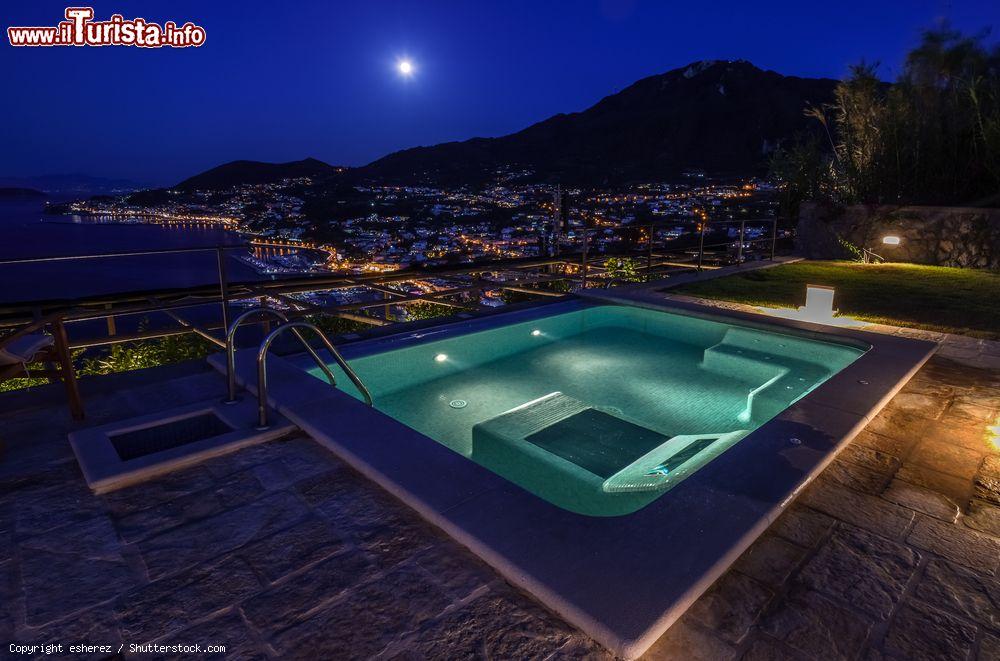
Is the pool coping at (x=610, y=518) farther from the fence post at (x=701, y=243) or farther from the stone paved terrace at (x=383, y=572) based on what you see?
the fence post at (x=701, y=243)

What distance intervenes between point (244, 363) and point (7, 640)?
1875mm

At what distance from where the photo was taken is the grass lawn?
4.91 m

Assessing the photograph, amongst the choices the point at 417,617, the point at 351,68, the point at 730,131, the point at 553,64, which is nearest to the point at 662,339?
the point at 417,617

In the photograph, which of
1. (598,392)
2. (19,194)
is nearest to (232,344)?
(598,392)

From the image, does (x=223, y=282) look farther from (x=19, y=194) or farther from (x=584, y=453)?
(x=19, y=194)

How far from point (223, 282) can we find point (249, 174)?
28.7 meters

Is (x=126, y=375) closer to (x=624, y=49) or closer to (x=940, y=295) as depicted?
(x=940, y=295)

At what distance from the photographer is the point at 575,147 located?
32.2m

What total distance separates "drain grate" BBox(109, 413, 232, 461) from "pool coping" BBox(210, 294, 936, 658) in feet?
0.98

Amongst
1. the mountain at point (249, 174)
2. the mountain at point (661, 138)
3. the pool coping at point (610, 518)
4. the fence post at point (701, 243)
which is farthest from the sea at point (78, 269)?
the mountain at point (661, 138)

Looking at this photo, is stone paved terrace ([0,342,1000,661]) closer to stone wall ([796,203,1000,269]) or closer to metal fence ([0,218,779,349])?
metal fence ([0,218,779,349])

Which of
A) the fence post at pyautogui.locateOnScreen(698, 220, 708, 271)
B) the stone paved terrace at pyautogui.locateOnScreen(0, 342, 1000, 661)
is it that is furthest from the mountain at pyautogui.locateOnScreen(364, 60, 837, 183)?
the stone paved terrace at pyautogui.locateOnScreen(0, 342, 1000, 661)

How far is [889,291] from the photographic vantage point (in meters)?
6.43

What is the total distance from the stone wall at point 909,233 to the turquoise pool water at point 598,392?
6.65 m
